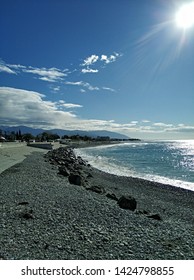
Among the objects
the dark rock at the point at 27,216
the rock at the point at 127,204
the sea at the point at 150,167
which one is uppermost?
the dark rock at the point at 27,216

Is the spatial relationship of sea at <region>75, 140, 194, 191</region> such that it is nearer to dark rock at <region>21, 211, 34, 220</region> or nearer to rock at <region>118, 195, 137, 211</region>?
rock at <region>118, 195, 137, 211</region>

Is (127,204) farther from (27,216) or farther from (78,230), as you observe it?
(27,216)

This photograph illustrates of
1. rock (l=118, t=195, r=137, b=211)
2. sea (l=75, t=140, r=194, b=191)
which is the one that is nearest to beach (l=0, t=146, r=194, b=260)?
rock (l=118, t=195, r=137, b=211)

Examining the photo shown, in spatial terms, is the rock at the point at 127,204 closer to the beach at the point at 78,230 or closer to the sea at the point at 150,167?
the beach at the point at 78,230

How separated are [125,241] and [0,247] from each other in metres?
2.94

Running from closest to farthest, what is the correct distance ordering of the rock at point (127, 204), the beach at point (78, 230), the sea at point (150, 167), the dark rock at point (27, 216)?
the beach at point (78, 230), the dark rock at point (27, 216), the rock at point (127, 204), the sea at point (150, 167)

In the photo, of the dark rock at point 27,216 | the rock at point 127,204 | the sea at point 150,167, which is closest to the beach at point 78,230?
the dark rock at point 27,216

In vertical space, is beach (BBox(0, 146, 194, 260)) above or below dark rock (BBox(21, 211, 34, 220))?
below

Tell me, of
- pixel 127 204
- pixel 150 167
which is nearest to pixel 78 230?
pixel 127 204

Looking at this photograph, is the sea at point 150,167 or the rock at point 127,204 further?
the sea at point 150,167

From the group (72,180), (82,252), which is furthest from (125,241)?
(72,180)

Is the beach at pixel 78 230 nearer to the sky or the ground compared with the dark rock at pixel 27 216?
nearer to the ground

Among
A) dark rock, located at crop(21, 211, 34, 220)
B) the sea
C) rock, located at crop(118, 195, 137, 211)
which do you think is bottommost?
the sea

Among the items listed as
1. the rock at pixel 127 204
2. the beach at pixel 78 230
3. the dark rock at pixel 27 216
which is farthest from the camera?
the rock at pixel 127 204
